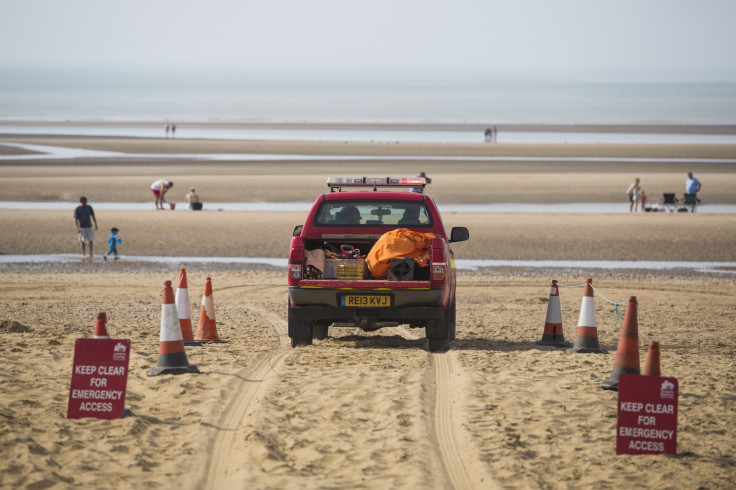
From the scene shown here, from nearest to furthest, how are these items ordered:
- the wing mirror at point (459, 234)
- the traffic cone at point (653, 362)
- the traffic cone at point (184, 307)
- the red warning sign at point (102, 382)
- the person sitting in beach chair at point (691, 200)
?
the traffic cone at point (653, 362)
the red warning sign at point (102, 382)
the traffic cone at point (184, 307)
the wing mirror at point (459, 234)
the person sitting in beach chair at point (691, 200)

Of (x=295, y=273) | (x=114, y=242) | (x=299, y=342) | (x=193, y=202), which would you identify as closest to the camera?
(x=295, y=273)

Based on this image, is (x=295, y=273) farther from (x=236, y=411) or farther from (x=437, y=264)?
(x=236, y=411)

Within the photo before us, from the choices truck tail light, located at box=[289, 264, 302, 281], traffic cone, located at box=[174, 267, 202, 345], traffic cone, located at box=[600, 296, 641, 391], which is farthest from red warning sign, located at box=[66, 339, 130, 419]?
traffic cone, located at box=[600, 296, 641, 391]

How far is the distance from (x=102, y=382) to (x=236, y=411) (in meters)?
1.16

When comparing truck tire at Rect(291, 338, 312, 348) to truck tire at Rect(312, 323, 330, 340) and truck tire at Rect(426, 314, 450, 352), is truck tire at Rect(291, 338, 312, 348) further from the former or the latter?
truck tire at Rect(426, 314, 450, 352)

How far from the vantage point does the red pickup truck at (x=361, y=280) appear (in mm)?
11328

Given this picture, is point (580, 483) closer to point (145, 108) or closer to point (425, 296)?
point (425, 296)

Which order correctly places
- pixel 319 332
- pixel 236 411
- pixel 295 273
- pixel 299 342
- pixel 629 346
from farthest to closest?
pixel 319 332, pixel 299 342, pixel 295 273, pixel 629 346, pixel 236 411

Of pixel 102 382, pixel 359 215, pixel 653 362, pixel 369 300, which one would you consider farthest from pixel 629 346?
pixel 102 382

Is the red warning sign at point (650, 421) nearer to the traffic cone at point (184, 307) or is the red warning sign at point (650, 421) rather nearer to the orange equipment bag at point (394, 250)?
the orange equipment bag at point (394, 250)

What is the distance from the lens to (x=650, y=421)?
24.9 feet

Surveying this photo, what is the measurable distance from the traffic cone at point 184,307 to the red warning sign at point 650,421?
5.55 meters

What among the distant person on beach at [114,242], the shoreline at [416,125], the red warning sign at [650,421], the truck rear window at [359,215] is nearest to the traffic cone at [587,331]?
the truck rear window at [359,215]

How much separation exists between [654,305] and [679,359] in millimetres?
5943
